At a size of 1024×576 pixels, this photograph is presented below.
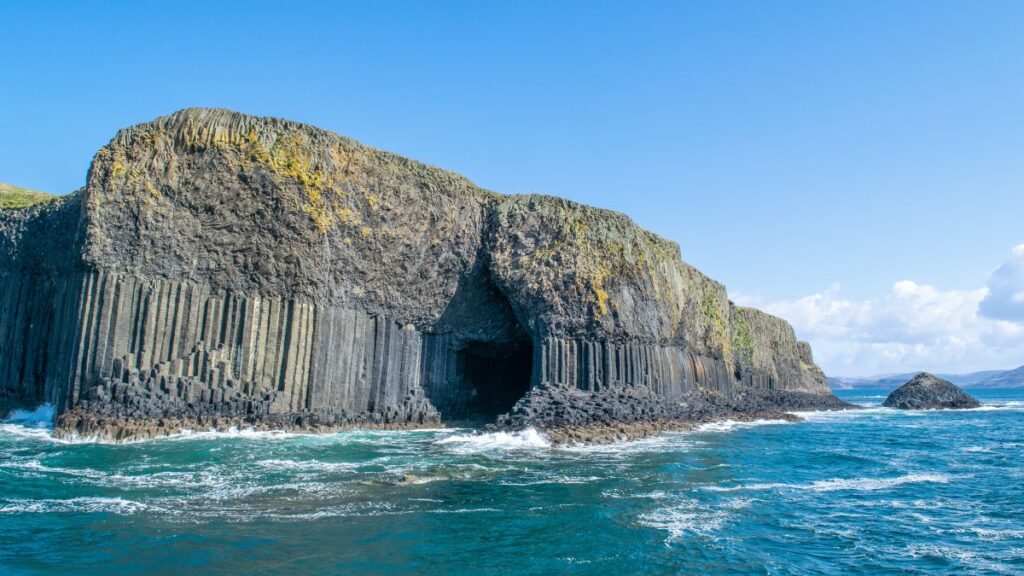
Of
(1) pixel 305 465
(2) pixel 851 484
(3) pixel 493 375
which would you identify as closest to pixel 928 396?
(3) pixel 493 375

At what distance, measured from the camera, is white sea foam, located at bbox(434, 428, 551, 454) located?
26344 millimetres

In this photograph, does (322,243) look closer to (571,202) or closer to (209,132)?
(209,132)

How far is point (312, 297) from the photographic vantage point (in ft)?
105

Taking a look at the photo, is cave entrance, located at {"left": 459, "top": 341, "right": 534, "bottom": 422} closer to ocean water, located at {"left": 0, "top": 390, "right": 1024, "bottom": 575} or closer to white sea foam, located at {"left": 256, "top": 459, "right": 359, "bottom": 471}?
ocean water, located at {"left": 0, "top": 390, "right": 1024, "bottom": 575}

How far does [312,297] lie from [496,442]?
10.8 meters

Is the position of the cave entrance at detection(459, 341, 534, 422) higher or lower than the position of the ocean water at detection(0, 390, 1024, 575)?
higher

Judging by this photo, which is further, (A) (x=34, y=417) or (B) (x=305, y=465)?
(A) (x=34, y=417)

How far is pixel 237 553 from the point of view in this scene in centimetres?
1184

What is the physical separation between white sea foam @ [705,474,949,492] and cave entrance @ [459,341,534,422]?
19.3m

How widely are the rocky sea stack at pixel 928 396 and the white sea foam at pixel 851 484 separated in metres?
54.1

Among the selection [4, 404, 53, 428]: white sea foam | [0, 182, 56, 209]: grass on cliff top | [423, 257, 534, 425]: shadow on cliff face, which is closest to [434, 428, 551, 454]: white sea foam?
[423, 257, 534, 425]: shadow on cliff face

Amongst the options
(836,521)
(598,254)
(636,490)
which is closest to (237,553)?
(636,490)

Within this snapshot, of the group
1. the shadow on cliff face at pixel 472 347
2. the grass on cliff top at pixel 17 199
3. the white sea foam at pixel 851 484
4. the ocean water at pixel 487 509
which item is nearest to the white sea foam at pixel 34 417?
the ocean water at pixel 487 509

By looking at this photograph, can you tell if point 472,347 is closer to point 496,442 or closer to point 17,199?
point 496,442
